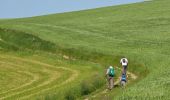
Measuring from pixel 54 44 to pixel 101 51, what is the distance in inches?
324

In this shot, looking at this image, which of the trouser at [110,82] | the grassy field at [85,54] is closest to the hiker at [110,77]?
the trouser at [110,82]

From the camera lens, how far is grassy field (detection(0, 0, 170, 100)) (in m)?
41.6

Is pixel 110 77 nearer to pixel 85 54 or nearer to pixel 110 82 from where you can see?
pixel 110 82

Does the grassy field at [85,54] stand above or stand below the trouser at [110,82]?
above

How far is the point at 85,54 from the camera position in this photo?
203 ft

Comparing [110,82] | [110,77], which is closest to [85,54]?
[110,82]

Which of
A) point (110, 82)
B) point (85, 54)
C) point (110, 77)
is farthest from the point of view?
point (85, 54)

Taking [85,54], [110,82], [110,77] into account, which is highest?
[85,54]

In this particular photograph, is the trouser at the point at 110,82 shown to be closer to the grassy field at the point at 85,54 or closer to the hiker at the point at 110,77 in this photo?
the hiker at the point at 110,77

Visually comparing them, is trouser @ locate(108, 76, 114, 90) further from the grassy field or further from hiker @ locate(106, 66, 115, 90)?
the grassy field

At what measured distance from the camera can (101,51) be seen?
6175 centimetres

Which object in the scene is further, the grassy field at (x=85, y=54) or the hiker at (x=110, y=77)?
the hiker at (x=110, y=77)

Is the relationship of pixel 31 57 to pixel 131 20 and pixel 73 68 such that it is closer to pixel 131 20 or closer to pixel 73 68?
pixel 73 68

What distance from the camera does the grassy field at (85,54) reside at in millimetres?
41562
